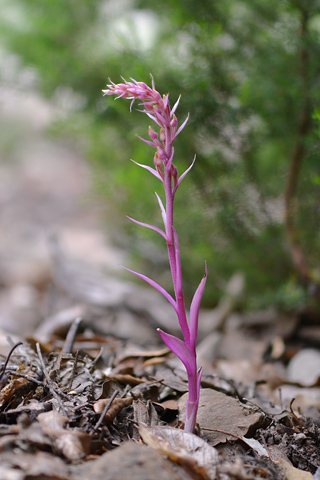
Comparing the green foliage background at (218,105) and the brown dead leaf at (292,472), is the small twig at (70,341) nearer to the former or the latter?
the brown dead leaf at (292,472)

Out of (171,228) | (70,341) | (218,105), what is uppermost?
(218,105)

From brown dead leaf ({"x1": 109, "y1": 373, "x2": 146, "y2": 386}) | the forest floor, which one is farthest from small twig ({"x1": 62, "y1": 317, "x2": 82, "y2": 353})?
brown dead leaf ({"x1": 109, "y1": 373, "x2": 146, "y2": 386})

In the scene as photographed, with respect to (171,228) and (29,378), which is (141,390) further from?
(171,228)

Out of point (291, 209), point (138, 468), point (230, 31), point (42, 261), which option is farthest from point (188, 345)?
point (42, 261)

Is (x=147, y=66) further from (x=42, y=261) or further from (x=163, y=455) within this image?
(x=42, y=261)

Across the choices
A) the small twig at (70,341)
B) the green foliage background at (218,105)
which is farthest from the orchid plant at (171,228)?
the green foliage background at (218,105)

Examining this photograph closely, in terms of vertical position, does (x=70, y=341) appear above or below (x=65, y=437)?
above

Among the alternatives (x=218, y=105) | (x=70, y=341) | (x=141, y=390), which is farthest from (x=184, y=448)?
(x=218, y=105)
